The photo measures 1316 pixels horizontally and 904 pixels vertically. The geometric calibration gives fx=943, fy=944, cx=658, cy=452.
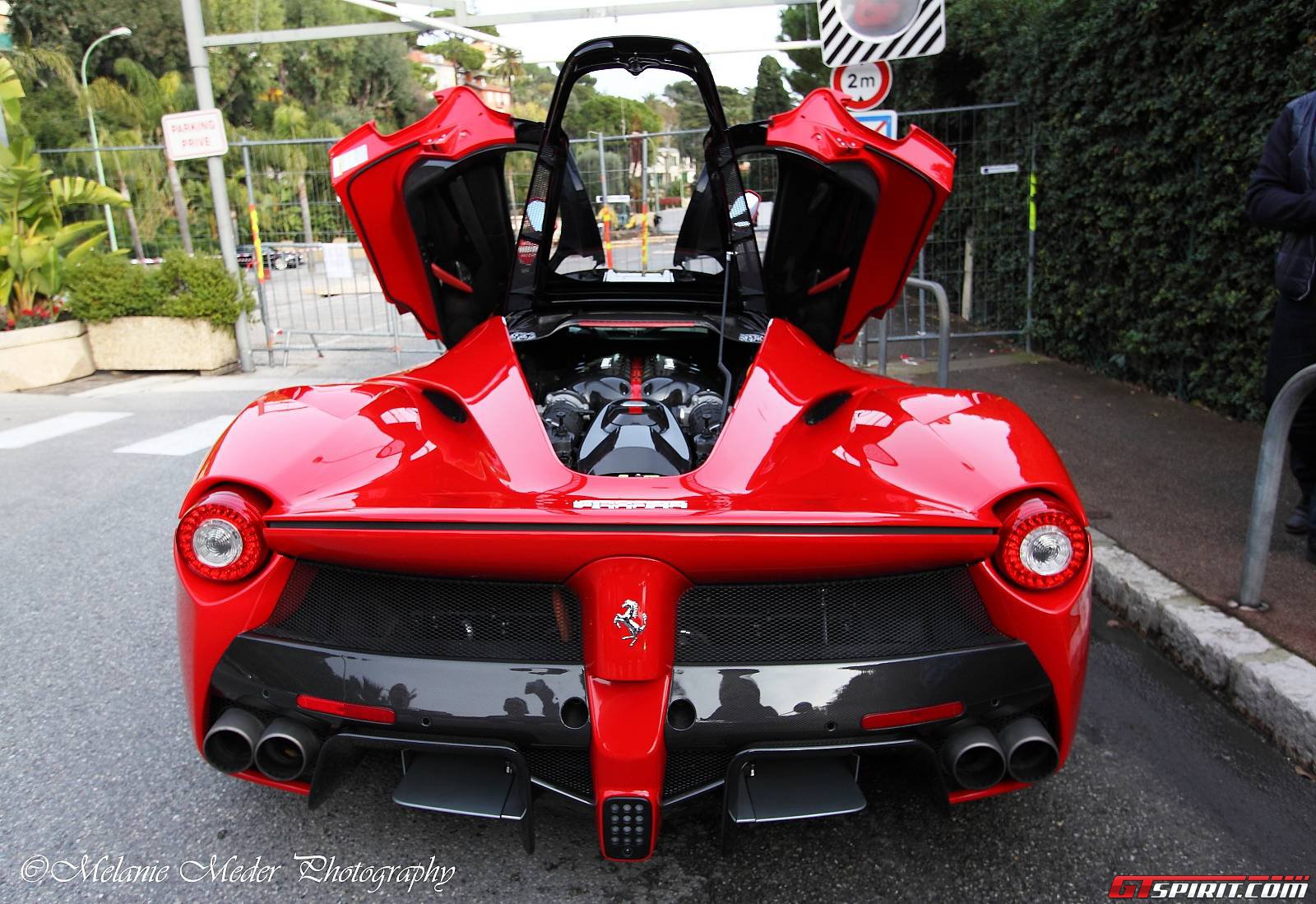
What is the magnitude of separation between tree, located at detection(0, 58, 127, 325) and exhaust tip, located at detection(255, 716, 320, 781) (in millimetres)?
9531

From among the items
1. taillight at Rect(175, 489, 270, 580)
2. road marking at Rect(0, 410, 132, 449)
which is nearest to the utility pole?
road marking at Rect(0, 410, 132, 449)

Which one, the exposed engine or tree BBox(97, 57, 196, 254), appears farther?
tree BBox(97, 57, 196, 254)

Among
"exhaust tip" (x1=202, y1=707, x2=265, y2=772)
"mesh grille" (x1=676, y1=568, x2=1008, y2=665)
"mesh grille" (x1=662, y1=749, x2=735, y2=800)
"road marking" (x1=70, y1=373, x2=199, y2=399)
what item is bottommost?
"road marking" (x1=70, y1=373, x2=199, y2=399)

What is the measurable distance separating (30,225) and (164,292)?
1.77m

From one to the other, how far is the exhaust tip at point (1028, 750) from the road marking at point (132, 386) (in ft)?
29.3

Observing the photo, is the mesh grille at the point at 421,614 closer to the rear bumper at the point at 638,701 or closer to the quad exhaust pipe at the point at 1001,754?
the rear bumper at the point at 638,701

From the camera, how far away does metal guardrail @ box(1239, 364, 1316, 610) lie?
9.96ft

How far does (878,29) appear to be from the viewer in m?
5.87

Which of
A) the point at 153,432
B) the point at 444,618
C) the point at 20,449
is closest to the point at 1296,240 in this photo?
the point at 444,618

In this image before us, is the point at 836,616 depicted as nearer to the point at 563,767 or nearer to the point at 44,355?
the point at 563,767

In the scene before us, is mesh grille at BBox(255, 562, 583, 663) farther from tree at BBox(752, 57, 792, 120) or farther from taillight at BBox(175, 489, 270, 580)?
tree at BBox(752, 57, 792, 120)

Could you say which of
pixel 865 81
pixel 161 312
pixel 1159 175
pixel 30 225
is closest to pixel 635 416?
pixel 865 81

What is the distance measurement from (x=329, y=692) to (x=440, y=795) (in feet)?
1.02

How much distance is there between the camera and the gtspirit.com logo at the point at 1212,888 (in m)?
2.13
